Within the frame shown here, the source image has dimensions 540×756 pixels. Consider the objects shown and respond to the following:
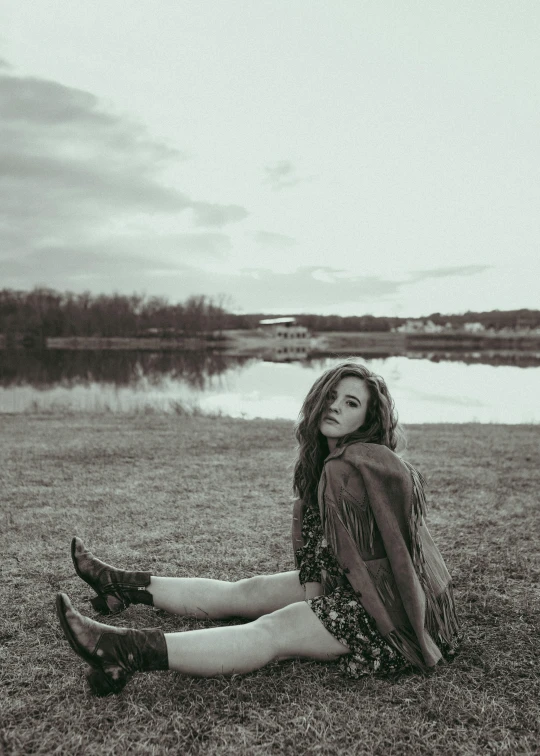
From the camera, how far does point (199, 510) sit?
5078mm

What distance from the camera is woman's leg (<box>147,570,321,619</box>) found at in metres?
2.95

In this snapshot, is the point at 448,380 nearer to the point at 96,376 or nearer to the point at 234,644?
the point at 96,376

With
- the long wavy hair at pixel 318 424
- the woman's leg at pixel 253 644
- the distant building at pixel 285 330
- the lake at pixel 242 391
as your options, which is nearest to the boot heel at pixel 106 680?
the woman's leg at pixel 253 644

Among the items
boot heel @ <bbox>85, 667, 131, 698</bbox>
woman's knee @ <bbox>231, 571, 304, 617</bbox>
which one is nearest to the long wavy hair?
woman's knee @ <bbox>231, 571, 304, 617</bbox>

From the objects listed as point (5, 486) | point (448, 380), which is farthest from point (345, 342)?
point (5, 486)

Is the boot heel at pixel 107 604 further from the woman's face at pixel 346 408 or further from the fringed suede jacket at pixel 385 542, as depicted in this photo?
the woman's face at pixel 346 408

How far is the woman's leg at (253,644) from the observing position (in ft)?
7.73

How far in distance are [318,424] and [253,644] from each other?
39.4 inches

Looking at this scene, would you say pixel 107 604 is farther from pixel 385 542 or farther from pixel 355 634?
pixel 385 542

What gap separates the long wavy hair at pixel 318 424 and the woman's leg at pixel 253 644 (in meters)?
0.61

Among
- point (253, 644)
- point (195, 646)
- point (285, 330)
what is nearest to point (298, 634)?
point (253, 644)

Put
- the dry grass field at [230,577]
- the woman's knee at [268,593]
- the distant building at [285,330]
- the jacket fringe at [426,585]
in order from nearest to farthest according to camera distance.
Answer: the dry grass field at [230,577] < the jacket fringe at [426,585] < the woman's knee at [268,593] < the distant building at [285,330]

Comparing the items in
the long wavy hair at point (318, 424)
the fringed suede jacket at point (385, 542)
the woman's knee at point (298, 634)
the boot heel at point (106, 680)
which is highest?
the long wavy hair at point (318, 424)

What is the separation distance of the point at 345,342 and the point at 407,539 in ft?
232
